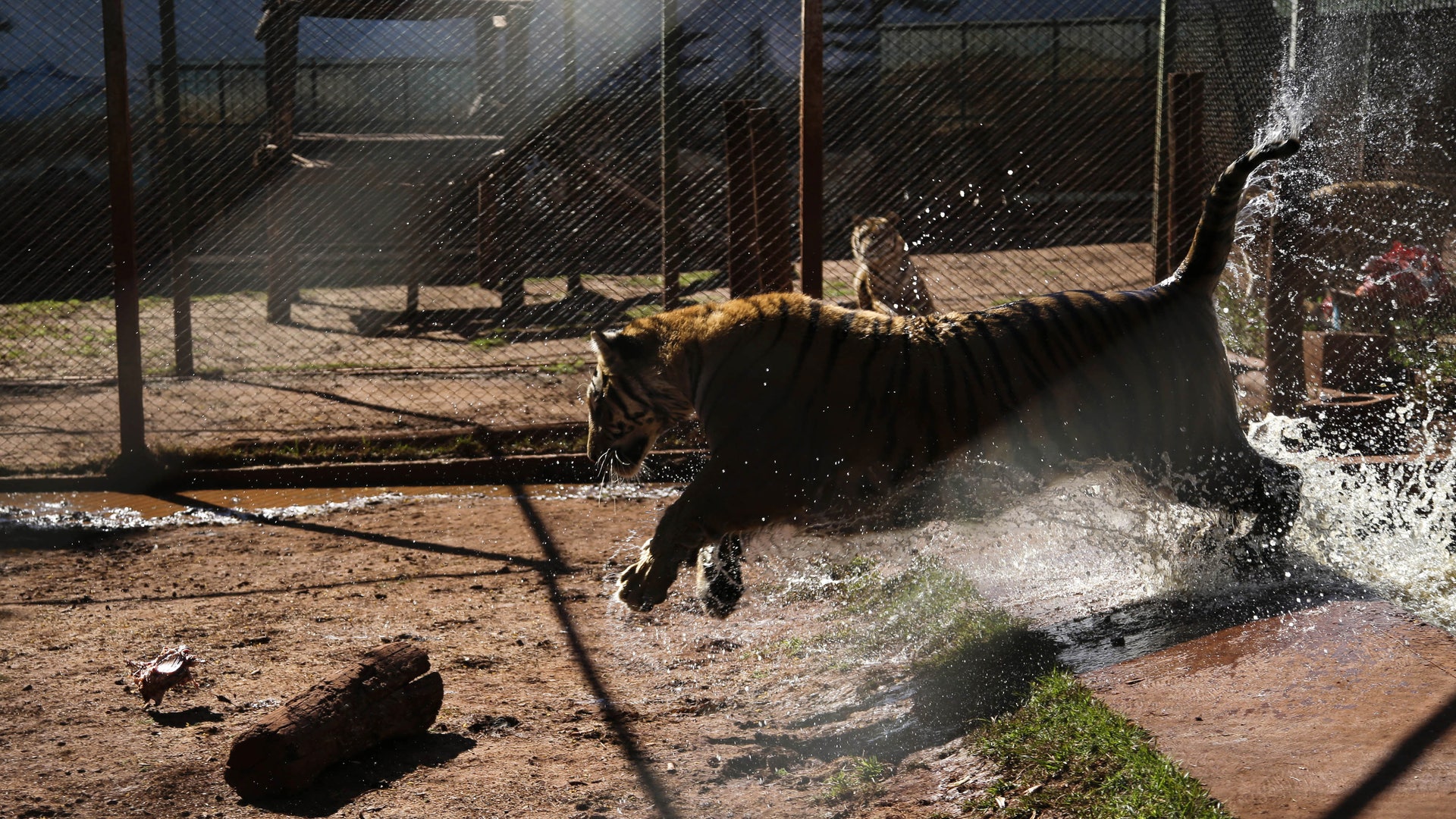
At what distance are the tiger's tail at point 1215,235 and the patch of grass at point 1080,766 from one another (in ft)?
5.46

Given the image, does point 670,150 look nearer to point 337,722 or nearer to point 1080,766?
point 337,722

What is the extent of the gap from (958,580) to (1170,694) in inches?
58.4

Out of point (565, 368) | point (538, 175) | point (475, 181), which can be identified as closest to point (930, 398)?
point (565, 368)

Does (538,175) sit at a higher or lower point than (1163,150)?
lower

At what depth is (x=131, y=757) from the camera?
3580 millimetres

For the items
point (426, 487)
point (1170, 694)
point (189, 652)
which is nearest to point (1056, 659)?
point (1170, 694)

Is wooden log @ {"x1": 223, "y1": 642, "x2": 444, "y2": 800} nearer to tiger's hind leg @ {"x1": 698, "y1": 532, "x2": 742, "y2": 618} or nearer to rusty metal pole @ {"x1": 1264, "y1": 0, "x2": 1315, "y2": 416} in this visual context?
tiger's hind leg @ {"x1": 698, "y1": 532, "x2": 742, "y2": 618}

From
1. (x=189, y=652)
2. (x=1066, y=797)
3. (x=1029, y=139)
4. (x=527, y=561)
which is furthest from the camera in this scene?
(x=1029, y=139)

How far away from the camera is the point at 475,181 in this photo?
1028 cm

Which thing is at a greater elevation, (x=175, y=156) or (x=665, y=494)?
(x=175, y=156)

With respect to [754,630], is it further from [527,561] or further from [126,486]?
[126,486]

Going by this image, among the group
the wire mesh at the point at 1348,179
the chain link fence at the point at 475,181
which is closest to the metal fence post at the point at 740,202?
the chain link fence at the point at 475,181

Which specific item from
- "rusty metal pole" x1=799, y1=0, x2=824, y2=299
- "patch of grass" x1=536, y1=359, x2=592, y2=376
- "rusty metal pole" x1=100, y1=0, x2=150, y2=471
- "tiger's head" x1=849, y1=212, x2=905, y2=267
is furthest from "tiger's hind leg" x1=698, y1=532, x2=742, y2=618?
"patch of grass" x1=536, y1=359, x2=592, y2=376

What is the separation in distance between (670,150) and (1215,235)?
125 inches
